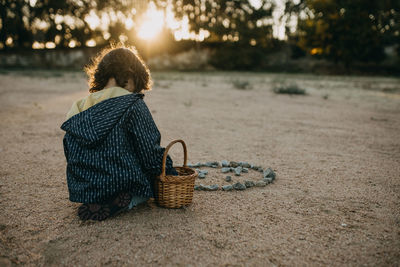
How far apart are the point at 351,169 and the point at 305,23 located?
29866 millimetres

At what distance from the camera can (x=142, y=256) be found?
2.04m

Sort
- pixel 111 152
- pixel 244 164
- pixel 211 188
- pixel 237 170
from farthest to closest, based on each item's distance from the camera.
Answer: pixel 244 164 < pixel 237 170 < pixel 211 188 < pixel 111 152

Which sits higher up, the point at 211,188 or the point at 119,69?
the point at 119,69

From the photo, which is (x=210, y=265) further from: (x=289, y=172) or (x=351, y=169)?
(x=351, y=169)

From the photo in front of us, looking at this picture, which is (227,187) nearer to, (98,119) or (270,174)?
(270,174)

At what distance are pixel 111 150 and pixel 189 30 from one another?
3376 cm

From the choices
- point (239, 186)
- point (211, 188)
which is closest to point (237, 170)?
point (239, 186)

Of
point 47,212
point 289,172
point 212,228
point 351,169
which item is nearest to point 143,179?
point 212,228

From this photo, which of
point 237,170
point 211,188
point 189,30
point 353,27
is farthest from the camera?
point 189,30

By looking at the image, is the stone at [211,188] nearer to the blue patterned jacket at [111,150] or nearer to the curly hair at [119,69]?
the blue patterned jacket at [111,150]

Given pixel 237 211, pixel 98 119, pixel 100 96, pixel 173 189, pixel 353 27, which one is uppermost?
pixel 353 27

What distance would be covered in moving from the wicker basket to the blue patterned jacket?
0.33ft

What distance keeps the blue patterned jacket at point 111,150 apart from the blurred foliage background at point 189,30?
29.0m

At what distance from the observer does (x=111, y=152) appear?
2.45 m
